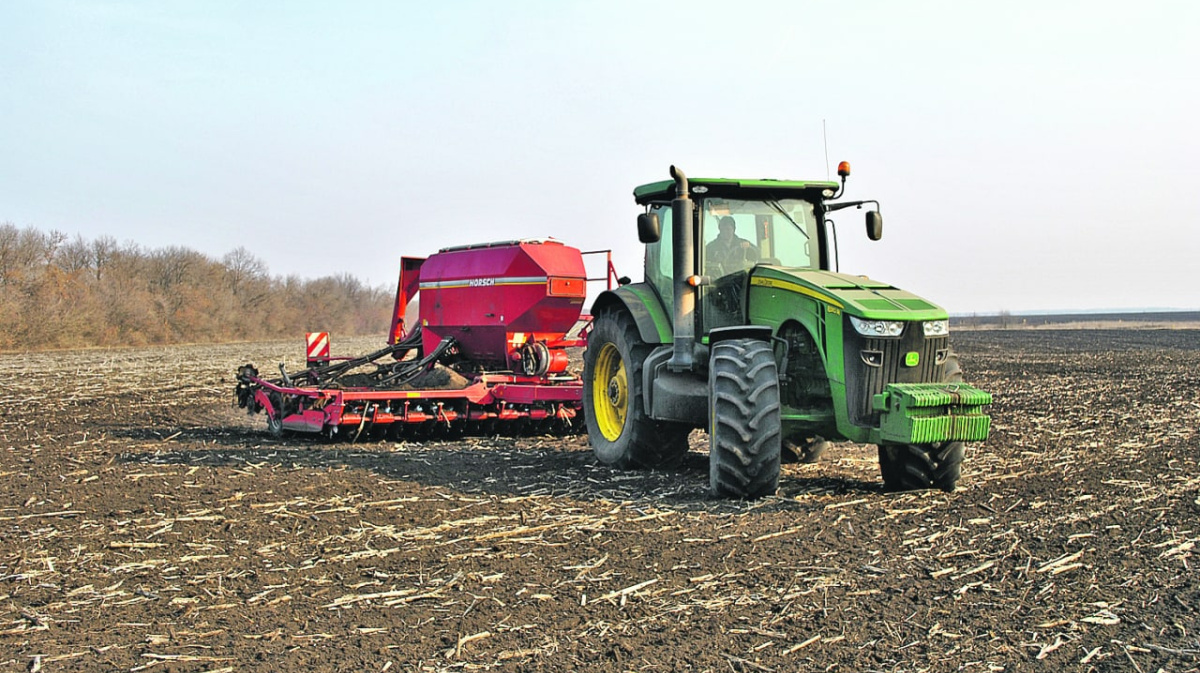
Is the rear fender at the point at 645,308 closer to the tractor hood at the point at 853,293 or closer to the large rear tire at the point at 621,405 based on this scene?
the large rear tire at the point at 621,405

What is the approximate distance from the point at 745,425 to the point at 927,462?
1.49 meters

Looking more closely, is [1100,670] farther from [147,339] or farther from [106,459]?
[147,339]

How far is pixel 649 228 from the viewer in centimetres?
835

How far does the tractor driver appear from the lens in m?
8.67

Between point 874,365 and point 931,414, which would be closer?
point 931,414

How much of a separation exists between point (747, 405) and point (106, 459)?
6591 mm

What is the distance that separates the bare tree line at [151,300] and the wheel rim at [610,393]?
114 feet

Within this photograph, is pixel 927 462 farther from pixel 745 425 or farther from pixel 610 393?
pixel 610 393

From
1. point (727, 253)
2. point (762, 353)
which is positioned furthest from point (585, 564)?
point (727, 253)

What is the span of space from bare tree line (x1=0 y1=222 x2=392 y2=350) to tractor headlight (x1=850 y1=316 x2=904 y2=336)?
3807cm

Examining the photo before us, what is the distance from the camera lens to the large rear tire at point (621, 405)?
9.09 m

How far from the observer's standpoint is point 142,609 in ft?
16.6

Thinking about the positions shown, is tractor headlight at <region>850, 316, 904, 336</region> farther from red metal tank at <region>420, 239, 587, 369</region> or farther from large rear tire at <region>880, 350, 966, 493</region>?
red metal tank at <region>420, 239, 587, 369</region>

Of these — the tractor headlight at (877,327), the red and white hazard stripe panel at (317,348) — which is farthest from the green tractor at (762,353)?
the red and white hazard stripe panel at (317,348)
